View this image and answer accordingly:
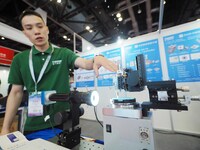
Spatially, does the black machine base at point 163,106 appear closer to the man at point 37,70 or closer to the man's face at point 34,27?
the man at point 37,70

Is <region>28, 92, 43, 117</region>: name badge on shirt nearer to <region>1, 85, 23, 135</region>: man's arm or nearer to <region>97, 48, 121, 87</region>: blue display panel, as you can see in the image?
<region>1, 85, 23, 135</region>: man's arm

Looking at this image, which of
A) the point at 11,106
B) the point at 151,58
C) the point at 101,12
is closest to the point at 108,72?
the point at 151,58

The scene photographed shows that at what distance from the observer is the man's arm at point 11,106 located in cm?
79

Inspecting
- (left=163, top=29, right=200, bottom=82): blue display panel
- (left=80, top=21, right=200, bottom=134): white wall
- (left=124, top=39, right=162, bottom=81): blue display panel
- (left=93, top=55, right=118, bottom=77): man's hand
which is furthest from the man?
(left=163, top=29, right=200, bottom=82): blue display panel

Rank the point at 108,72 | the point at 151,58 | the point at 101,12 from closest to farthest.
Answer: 1. the point at 151,58
2. the point at 108,72
3. the point at 101,12

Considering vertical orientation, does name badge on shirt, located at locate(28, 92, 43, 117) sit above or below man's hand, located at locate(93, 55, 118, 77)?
below

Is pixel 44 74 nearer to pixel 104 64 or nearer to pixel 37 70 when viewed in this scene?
pixel 37 70

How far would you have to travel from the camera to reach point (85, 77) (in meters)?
3.68

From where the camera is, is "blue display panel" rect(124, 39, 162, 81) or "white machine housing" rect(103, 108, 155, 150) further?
"blue display panel" rect(124, 39, 162, 81)

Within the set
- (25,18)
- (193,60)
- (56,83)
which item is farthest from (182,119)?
(25,18)

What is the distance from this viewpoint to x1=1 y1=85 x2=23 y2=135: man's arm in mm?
793

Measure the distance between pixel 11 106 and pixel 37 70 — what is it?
12.3 inches

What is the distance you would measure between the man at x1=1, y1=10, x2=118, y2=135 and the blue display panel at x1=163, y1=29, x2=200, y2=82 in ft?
7.74

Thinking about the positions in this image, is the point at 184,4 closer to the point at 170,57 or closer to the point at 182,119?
the point at 170,57
